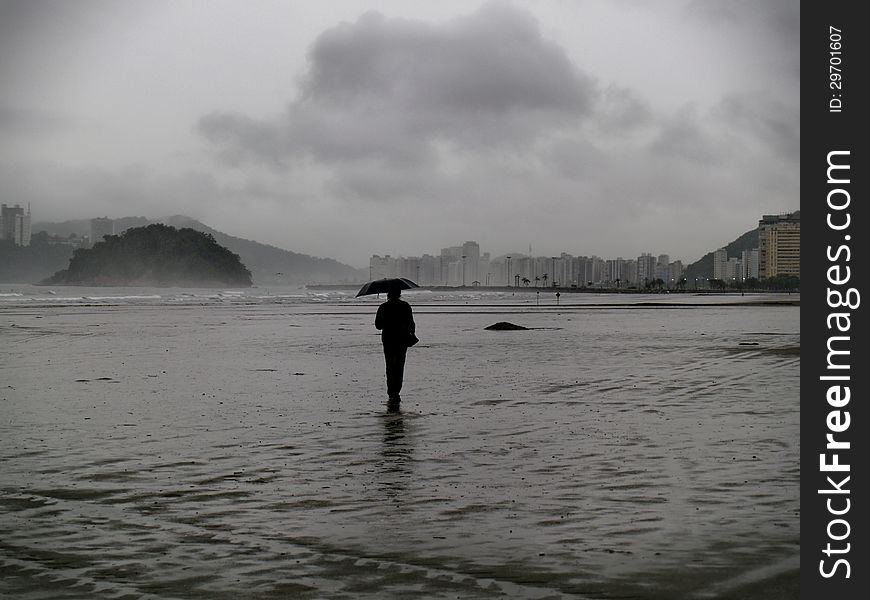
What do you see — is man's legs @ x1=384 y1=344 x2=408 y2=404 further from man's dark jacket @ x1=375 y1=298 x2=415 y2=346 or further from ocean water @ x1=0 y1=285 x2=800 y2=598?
ocean water @ x1=0 y1=285 x2=800 y2=598

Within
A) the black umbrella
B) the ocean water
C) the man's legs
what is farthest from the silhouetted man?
the black umbrella

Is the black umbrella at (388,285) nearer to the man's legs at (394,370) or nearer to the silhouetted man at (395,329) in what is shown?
the silhouetted man at (395,329)

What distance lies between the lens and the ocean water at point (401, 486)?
237 inches

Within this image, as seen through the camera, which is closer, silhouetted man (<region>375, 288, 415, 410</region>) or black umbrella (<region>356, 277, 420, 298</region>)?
silhouetted man (<region>375, 288, 415, 410</region>)

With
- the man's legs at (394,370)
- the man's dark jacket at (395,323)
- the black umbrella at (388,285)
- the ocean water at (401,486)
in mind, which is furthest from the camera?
the black umbrella at (388,285)

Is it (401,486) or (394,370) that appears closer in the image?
(401,486)

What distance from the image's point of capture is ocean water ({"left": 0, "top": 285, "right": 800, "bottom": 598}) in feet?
19.8

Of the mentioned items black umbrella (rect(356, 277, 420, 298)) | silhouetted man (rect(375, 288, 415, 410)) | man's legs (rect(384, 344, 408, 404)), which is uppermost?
black umbrella (rect(356, 277, 420, 298))

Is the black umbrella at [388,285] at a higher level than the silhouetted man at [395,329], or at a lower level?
higher

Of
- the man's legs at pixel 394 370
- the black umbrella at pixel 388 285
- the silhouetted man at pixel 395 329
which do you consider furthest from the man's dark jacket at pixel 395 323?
the black umbrella at pixel 388 285

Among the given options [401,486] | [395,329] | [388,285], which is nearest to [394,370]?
[395,329]

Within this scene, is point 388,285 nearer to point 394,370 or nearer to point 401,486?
point 394,370

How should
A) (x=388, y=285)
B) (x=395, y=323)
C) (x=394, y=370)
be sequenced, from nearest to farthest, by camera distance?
(x=395, y=323), (x=394, y=370), (x=388, y=285)

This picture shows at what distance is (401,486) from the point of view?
348 inches
